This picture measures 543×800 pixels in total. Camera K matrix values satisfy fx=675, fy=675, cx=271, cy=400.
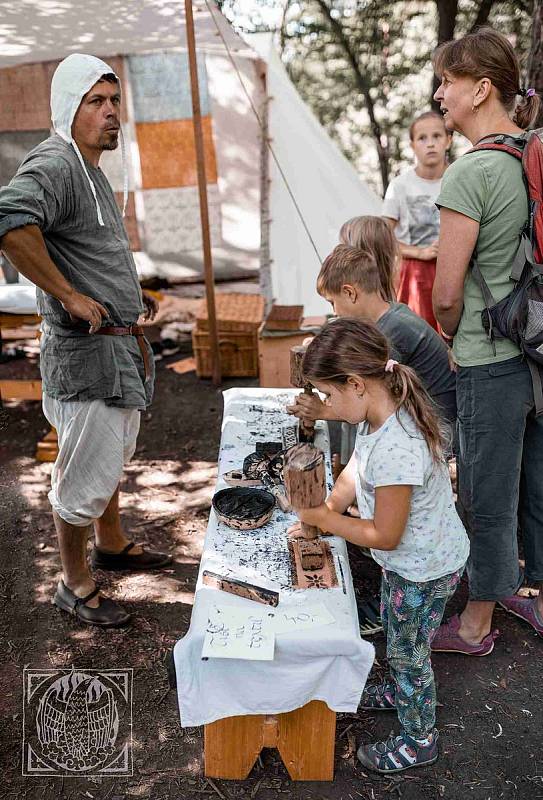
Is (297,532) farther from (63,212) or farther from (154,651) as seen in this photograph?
(63,212)

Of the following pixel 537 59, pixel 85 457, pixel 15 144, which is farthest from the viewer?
pixel 15 144

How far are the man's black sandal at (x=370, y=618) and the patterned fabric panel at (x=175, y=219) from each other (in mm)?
5456

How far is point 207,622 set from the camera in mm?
1796

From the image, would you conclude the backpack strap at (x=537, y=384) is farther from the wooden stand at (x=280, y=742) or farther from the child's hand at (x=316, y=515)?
the wooden stand at (x=280, y=742)

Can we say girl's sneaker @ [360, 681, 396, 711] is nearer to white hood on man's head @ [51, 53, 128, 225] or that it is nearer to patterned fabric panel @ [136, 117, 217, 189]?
white hood on man's head @ [51, 53, 128, 225]

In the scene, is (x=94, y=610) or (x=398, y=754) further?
(x=94, y=610)

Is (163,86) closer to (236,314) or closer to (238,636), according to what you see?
(236,314)

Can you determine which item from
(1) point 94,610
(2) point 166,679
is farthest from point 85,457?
(2) point 166,679

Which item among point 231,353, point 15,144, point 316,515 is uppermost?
point 15,144

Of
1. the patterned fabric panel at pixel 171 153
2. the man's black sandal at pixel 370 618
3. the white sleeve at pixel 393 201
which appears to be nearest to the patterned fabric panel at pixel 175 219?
the patterned fabric panel at pixel 171 153

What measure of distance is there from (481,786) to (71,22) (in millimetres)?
5301

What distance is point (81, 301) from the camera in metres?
2.30

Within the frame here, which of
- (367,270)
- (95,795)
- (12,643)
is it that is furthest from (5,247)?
(95,795)

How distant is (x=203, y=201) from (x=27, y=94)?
3.12 metres
